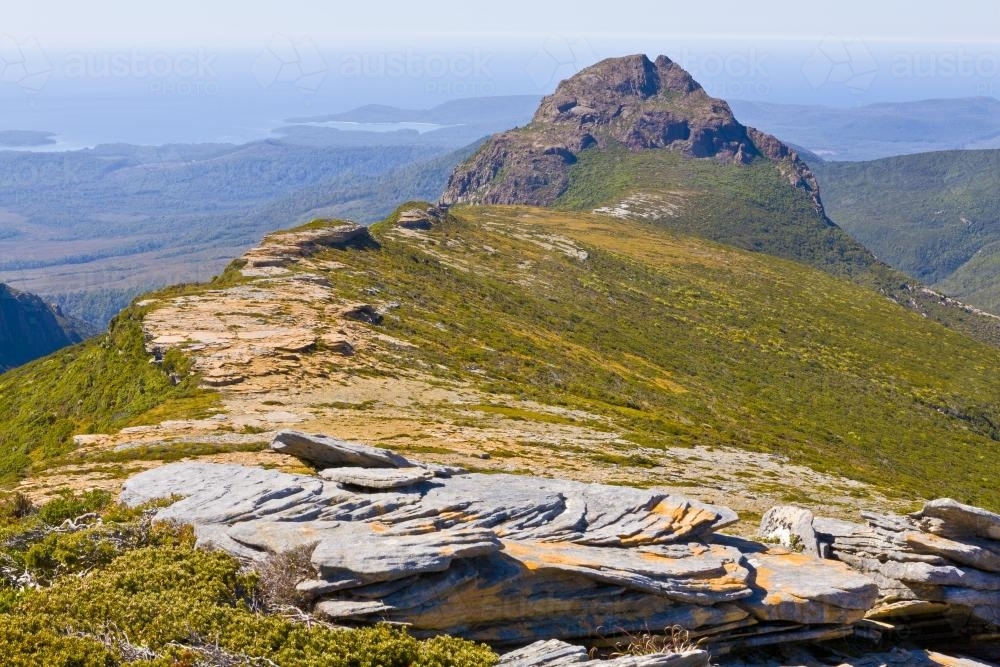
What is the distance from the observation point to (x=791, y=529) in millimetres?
31797

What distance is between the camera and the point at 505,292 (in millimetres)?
129500

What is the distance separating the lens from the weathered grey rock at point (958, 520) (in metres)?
28.1

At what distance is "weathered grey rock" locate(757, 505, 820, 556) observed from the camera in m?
30.4

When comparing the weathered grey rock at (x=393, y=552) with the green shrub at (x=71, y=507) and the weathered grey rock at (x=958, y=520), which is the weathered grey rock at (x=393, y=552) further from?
the weathered grey rock at (x=958, y=520)

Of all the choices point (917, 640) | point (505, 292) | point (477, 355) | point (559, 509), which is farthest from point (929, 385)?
point (559, 509)

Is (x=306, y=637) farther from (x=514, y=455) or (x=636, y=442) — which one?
(x=636, y=442)

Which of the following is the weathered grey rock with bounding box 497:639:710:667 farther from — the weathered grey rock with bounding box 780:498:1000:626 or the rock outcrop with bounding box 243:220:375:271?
the rock outcrop with bounding box 243:220:375:271

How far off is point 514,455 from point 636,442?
15428 mm

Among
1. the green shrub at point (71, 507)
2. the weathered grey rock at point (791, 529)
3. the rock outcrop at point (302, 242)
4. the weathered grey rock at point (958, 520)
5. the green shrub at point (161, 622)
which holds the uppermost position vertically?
the rock outcrop at point (302, 242)

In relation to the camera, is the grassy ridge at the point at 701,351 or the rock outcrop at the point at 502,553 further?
the grassy ridge at the point at 701,351

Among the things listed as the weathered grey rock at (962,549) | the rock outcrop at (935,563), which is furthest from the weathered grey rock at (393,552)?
the weathered grey rock at (962,549)

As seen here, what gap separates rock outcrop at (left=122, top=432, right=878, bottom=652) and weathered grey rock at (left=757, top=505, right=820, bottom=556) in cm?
225

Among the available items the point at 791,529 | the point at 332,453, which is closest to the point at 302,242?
the point at 332,453

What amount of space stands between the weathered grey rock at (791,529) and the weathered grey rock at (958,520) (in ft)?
13.7
